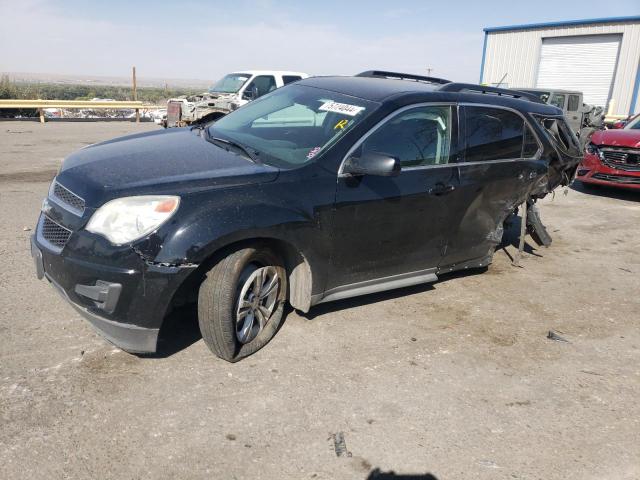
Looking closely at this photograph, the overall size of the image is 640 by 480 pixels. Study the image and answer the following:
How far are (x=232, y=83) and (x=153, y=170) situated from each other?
10545mm

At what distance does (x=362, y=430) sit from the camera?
2.79 metres

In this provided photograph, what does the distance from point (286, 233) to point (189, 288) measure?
71 cm

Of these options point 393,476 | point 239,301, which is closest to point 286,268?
point 239,301

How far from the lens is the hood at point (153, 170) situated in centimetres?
297

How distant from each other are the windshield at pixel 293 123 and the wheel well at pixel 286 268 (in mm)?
545

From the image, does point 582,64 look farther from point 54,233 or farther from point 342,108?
point 54,233

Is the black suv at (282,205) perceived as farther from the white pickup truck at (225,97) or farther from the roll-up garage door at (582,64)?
the roll-up garage door at (582,64)

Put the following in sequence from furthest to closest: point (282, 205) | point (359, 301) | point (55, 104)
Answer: point (55, 104) → point (359, 301) → point (282, 205)

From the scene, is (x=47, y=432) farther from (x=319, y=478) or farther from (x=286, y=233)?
(x=286, y=233)

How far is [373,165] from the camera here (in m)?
3.40

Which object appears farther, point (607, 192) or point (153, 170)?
point (607, 192)

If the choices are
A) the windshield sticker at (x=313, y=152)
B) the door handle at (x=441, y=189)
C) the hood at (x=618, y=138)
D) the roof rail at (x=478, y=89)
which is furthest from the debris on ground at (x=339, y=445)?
the hood at (x=618, y=138)

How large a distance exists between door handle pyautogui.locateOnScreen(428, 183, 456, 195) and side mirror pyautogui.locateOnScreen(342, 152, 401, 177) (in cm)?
66

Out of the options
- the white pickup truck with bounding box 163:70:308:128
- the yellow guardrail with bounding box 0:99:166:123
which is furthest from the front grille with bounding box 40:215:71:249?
the yellow guardrail with bounding box 0:99:166:123
